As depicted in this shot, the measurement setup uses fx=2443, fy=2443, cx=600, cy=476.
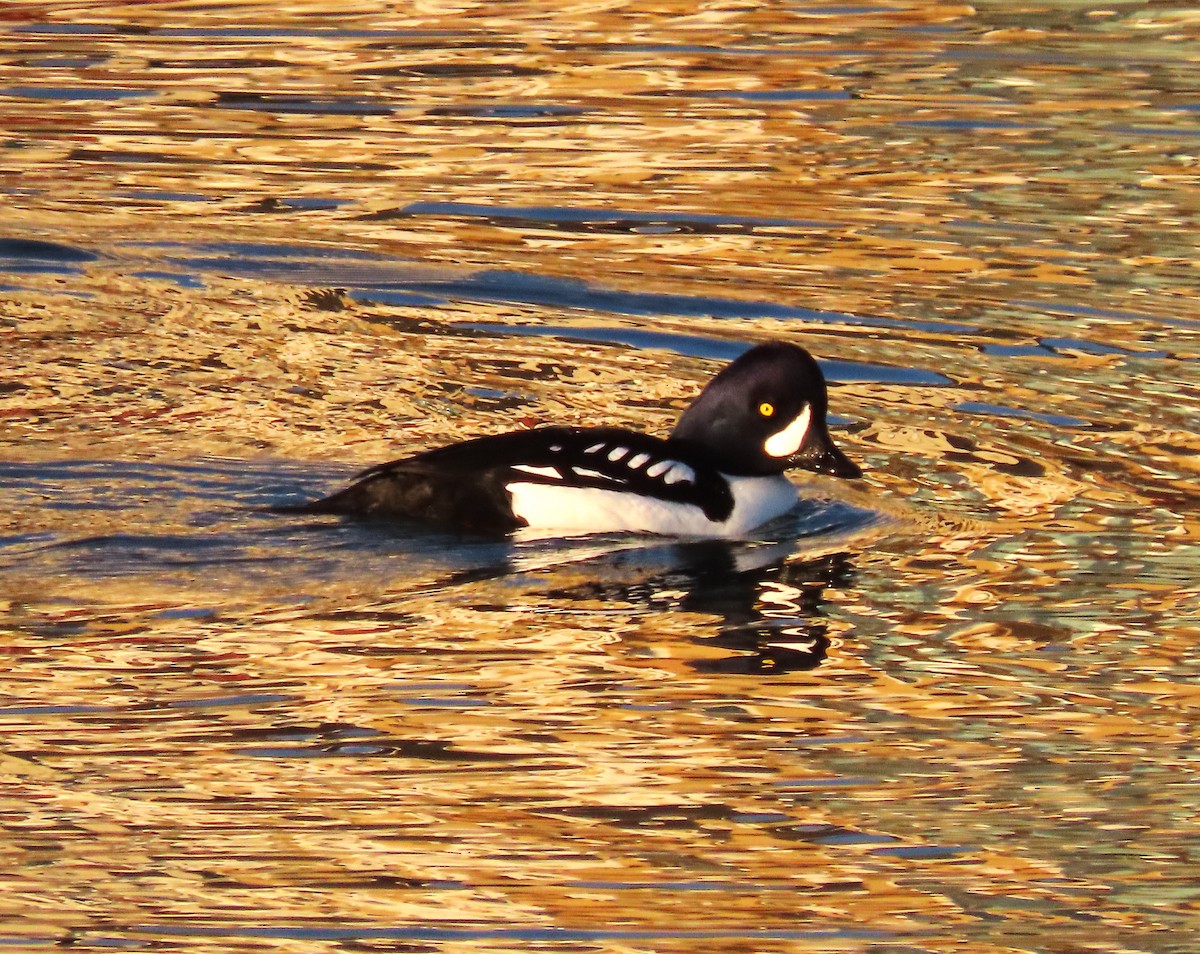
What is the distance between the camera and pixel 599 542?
28.1 feet

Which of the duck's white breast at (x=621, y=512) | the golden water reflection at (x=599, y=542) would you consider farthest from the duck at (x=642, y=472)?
the golden water reflection at (x=599, y=542)

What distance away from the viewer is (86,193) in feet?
44.8

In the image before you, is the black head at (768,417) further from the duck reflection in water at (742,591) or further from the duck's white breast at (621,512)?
the duck reflection in water at (742,591)

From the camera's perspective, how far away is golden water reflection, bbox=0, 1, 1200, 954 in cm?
592

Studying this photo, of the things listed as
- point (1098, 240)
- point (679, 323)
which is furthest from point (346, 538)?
point (1098, 240)

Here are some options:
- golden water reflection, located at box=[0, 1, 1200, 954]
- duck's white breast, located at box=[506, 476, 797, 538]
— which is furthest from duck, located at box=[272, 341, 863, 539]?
golden water reflection, located at box=[0, 1, 1200, 954]

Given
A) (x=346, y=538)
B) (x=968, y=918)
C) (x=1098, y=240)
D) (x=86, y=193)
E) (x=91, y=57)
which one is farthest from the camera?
(x=91, y=57)

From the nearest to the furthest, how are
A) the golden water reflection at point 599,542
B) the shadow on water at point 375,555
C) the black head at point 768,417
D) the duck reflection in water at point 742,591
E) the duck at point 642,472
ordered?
the golden water reflection at point 599,542
the duck reflection in water at point 742,591
the shadow on water at point 375,555
the duck at point 642,472
the black head at point 768,417

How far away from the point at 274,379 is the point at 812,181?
15.1 ft

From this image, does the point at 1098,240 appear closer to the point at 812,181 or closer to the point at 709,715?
the point at 812,181

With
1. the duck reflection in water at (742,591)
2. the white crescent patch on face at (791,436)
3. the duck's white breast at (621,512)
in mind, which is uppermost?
the white crescent patch on face at (791,436)

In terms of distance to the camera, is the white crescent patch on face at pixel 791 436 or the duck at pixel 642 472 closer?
the duck at pixel 642 472

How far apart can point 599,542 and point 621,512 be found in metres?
0.13

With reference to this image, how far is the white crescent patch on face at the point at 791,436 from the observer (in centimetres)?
895
